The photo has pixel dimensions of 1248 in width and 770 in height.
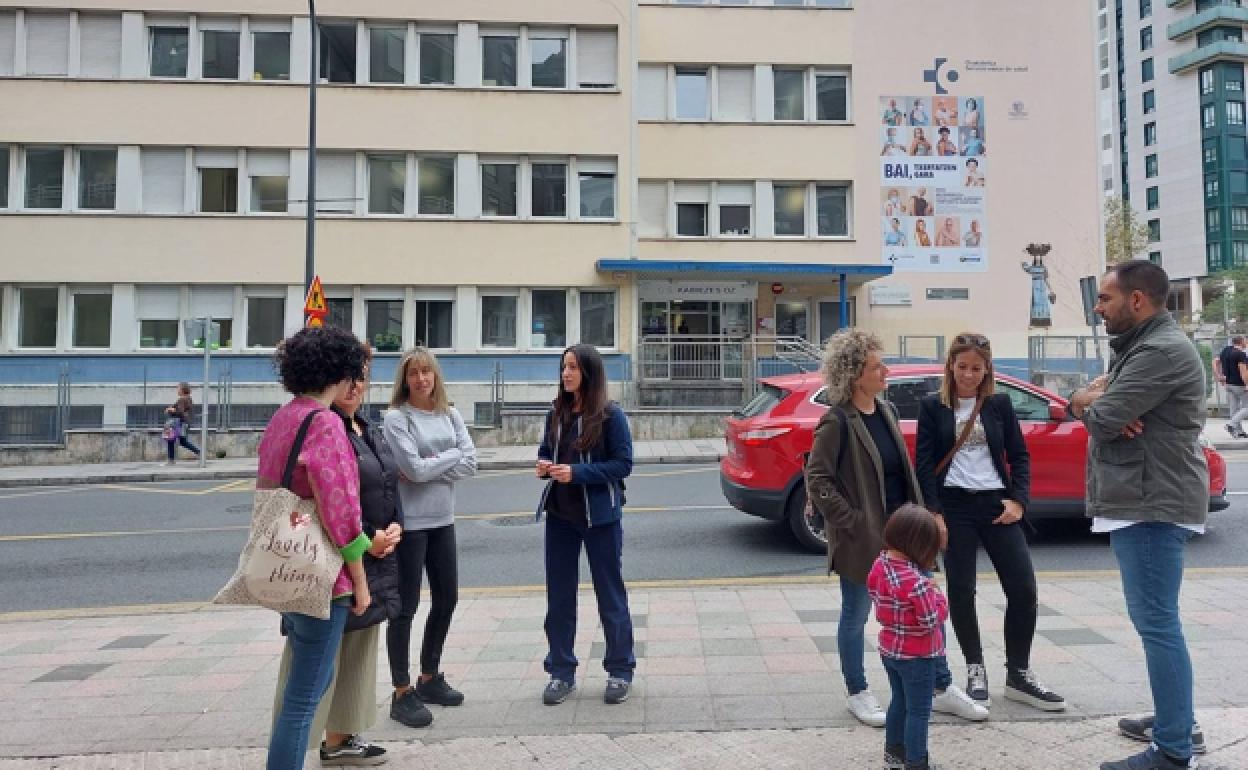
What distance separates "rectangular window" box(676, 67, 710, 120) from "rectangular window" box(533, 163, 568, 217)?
14.2 feet

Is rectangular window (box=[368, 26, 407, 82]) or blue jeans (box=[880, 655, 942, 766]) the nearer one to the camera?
blue jeans (box=[880, 655, 942, 766])

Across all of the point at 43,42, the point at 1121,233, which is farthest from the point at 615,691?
the point at 1121,233

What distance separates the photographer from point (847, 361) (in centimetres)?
368

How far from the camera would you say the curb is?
14.9 meters

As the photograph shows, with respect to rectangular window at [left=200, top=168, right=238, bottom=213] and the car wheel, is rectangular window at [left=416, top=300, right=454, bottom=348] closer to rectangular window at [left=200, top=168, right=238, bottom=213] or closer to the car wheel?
rectangular window at [left=200, top=168, right=238, bottom=213]

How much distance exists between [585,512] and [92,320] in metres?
22.5

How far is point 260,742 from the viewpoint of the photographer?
142 inches

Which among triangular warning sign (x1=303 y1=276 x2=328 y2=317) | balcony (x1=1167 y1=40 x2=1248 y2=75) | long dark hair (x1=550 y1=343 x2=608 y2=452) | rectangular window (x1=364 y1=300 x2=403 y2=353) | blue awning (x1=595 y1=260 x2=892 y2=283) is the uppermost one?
balcony (x1=1167 y1=40 x2=1248 y2=75)

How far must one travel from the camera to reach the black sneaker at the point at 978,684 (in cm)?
375

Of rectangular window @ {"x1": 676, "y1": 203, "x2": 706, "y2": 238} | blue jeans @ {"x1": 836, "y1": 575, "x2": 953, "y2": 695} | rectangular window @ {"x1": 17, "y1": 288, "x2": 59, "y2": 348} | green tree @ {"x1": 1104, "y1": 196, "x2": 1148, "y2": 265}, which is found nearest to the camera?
blue jeans @ {"x1": 836, "y1": 575, "x2": 953, "y2": 695}

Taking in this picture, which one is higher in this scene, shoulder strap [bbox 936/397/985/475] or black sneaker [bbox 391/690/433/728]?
shoulder strap [bbox 936/397/985/475]

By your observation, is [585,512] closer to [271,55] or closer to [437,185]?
[437,185]

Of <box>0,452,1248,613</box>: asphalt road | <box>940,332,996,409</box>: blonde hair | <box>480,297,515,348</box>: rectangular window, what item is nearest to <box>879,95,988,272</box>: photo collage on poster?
<box>480,297,515,348</box>: rectangular window

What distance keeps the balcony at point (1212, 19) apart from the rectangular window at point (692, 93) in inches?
2452
